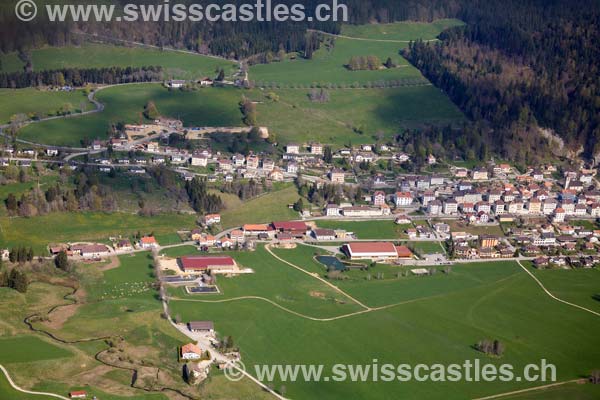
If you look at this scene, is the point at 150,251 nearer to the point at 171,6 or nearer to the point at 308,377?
the point at 308,377

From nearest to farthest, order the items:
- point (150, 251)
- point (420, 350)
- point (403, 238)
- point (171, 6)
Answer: point (420, 350)
point (150, 251)
point (403, 238)
point (171, 6)

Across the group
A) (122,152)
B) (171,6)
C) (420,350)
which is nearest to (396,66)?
(171,6)

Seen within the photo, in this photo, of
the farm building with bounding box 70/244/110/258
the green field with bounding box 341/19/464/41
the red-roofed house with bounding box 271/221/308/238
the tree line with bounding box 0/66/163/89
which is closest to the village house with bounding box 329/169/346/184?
the red-roofed house with bounding box 271/221/308/238

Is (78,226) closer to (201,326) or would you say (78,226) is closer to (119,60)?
(201,326)

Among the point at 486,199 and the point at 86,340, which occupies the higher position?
the point at 486,199

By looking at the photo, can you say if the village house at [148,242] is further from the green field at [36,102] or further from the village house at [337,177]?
the green field at [36,102]

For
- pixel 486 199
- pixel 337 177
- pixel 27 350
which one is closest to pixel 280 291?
pixel 27 350

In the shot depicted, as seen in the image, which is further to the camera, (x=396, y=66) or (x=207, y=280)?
(x=396, y=66)
